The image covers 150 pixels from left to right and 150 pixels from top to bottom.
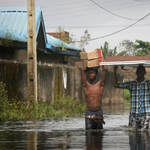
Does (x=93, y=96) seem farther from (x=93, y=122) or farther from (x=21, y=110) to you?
(x=21, y=110)

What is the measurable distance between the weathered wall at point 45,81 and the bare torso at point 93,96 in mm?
6701

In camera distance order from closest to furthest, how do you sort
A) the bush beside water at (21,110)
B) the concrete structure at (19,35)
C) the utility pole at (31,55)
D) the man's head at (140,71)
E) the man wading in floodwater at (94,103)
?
1. the man's head at (140,71)
2. the man wading in floodwater at (94,103)
3. the bush beside water at (21,110)
4. the utility pole at (31,55)
5. the concrete structure at (19,35)

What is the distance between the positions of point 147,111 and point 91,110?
1345mm

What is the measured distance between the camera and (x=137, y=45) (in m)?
66.1

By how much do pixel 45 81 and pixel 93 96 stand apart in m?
9.38

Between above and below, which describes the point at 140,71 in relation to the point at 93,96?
above

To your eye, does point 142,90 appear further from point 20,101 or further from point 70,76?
point 70,76

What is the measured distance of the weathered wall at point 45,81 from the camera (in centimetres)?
1675

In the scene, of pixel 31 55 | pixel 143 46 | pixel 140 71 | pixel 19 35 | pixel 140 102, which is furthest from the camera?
pixel 143 46

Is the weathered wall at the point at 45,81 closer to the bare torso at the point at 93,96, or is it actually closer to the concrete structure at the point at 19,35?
the concrete structure at the point at 19,35

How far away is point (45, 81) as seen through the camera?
19.5m

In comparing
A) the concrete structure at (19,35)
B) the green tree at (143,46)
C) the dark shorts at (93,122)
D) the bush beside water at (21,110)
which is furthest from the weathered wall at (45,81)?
the green tree at (143,46)

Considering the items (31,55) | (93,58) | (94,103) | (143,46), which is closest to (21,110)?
(31,55)

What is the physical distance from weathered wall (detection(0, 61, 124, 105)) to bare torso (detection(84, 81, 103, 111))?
670 cm
